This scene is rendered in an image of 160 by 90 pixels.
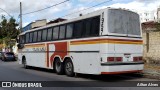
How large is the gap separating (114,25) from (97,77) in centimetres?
331

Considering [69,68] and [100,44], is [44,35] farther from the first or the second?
[100,44]

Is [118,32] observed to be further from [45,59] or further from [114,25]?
[45,59]

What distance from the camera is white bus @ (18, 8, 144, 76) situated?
13398 millimetres

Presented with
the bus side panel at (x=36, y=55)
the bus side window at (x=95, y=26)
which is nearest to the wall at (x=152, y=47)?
the bus side panel at (x=36, y=55)

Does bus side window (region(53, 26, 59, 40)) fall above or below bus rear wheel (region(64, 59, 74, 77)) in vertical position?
above

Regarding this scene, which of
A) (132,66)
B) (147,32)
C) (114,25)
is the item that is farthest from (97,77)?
(147,32)

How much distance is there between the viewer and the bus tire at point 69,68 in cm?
1598

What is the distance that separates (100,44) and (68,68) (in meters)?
3.54

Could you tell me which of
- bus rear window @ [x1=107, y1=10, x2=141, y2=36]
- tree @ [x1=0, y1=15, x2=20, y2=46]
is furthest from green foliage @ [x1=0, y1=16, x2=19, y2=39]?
bus rear window @ [x1=107, y1=10, x2=141, y2=36]

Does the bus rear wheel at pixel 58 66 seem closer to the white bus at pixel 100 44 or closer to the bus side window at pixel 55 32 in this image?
the white bus at pixel 100 44

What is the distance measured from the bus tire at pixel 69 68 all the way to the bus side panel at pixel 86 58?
0.52 m

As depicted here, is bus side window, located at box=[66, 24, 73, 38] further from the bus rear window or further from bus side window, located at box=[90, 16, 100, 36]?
the bus rear window

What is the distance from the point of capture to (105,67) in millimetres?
13195

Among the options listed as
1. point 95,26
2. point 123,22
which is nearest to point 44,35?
point 95,26
